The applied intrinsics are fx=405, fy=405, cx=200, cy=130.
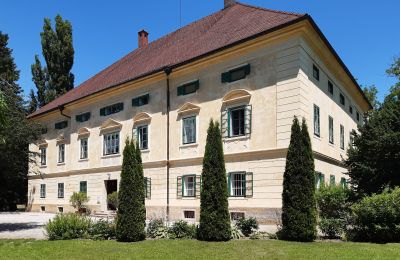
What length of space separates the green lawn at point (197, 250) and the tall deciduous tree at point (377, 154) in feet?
16.3

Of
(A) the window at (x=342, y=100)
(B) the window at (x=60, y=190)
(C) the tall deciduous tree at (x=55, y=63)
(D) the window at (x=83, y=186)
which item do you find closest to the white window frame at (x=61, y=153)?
(B) the window at (x=60, y=190)

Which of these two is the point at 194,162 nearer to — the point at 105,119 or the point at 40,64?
the point at 105,119

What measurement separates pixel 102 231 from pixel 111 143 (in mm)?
12646

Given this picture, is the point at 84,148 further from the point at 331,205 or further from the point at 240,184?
the point at 331,205

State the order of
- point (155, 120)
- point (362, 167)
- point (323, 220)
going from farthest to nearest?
point (155, 120) → point (362, 167) → point (323, 220)

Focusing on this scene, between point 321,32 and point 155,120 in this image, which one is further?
point 155,120

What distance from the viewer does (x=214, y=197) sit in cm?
1314

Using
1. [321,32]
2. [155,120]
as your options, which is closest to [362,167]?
[321,32]

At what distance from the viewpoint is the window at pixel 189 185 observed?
2081 centimetres

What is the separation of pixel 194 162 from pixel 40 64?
84.9 ft

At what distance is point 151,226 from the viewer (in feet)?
46.5

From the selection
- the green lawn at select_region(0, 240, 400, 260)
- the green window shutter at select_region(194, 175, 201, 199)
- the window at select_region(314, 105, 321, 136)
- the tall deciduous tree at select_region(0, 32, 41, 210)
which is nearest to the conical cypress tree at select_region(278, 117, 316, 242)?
the green lawn at select_region(0, 240, 400, 260)

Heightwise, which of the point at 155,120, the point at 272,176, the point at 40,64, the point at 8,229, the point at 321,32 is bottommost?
the point at 8,229

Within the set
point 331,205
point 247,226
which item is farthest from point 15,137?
point 331,205
